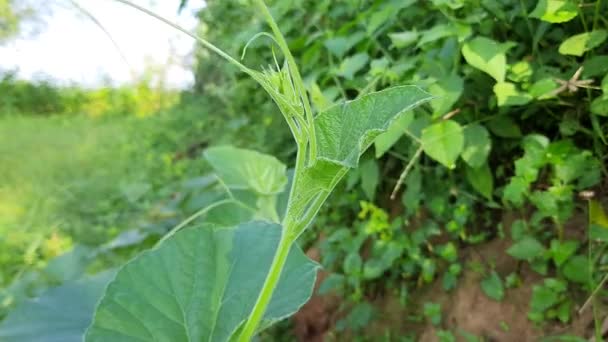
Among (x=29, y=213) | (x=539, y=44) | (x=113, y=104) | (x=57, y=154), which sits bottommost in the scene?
(x=539, y=44)

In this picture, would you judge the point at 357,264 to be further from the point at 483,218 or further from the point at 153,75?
the point at 153,75

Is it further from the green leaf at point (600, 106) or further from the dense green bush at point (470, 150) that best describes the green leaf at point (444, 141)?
the green leaf at point (600, 106)

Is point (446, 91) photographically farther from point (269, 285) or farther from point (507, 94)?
point (269, 285)

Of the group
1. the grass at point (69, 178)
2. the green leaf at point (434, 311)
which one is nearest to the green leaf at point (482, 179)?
the green leaf at point (434, 311)

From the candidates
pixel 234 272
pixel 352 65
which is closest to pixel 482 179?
pixel 352 65

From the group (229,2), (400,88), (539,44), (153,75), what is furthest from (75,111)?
(400,88)

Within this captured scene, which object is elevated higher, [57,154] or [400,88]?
[57,154]
